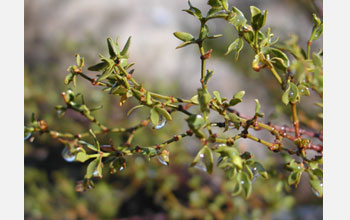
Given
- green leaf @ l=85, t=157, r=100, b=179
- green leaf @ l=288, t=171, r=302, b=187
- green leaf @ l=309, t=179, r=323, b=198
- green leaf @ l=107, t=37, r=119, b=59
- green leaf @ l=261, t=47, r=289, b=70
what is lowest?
green leaf @ l=309, t=179, r=323, b=198

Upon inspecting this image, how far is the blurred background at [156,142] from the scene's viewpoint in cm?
103

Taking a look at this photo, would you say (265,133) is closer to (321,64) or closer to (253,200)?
(253,200)

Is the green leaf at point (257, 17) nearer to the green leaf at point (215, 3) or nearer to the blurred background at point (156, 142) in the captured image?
the green leaf at point (215, 3)

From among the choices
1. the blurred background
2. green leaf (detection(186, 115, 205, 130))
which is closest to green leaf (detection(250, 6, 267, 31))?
green leaf (detection(186, 115, 205, 130))

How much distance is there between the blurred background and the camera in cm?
103

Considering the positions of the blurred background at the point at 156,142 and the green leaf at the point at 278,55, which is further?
the blurred background at the point at 156,142

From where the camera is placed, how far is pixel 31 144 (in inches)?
51.3

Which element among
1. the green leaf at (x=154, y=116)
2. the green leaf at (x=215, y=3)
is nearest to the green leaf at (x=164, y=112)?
the green leaf at (x=154, y=116)

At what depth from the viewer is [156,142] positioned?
109 centimetres

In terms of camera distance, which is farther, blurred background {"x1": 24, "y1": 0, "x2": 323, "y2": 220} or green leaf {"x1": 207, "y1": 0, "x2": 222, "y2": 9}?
blurred background {"x1": 24, "y1": 0, "x2": 323, "y2": 220}

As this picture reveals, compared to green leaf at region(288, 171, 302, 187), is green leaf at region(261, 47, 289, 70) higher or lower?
higher

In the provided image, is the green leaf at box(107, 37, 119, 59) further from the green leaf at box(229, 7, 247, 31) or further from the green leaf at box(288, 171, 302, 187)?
the green leaf at box(288, 171, 302, 187)

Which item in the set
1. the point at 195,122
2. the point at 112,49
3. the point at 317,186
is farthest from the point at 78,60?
the point at 317,186

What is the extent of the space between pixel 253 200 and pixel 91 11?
50.8 inches
